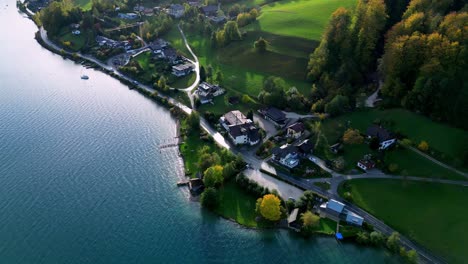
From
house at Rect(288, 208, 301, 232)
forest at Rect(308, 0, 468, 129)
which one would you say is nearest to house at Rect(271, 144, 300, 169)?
house at Rect(288, 208, 301, 232)

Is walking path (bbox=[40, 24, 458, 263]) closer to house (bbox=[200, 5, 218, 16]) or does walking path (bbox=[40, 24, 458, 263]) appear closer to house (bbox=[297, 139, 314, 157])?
house (bbox=[297, 139, 314, 157])

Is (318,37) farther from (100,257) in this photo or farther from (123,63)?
(100,257)

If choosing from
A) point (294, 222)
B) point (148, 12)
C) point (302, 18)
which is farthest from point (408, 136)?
point (148, 12)

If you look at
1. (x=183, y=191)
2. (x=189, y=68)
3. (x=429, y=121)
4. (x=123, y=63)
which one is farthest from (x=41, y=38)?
(x=429, y=121)

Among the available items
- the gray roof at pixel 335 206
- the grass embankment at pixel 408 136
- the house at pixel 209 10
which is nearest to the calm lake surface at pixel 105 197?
the gray roof at pixel 335 206

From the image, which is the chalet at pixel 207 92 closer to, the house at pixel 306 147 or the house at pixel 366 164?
the house at pixel 306 147

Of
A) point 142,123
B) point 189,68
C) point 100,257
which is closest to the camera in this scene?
point 100,257

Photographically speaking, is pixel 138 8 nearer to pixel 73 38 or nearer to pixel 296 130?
pixel 73 38
